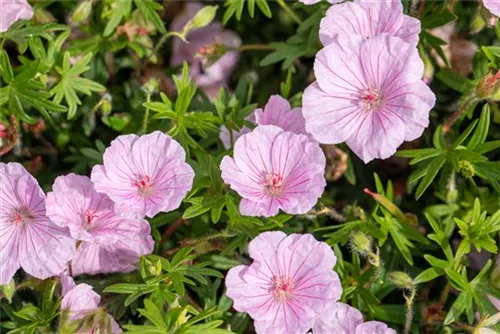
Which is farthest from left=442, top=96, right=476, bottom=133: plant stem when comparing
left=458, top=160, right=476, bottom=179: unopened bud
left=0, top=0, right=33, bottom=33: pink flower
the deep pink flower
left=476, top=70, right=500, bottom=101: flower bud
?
left=0, top=0, right=33, bottom=33: pink flower

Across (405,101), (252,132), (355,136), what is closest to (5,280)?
(252,132)

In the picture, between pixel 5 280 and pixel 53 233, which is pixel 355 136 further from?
pixel 5 280

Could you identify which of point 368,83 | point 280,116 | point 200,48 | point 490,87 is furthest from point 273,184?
point 200,48

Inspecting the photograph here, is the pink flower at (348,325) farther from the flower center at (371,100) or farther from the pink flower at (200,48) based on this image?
the pink flower at (200,48)

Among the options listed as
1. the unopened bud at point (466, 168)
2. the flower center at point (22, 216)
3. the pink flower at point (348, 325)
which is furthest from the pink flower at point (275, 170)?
the flower center at point (22, 216)

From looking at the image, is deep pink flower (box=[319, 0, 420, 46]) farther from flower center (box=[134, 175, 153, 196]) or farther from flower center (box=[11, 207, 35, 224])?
flower center (box=[11, 207, 35, 224])

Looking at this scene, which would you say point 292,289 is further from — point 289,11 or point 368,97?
point 289,11
